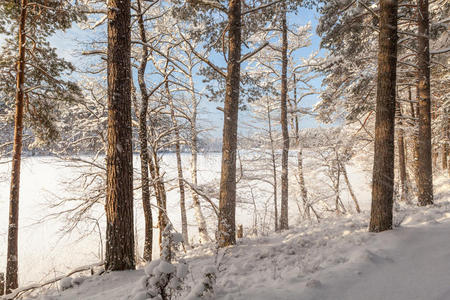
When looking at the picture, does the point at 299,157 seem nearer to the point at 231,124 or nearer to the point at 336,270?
the point at 231,124

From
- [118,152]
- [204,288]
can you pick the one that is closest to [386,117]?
[204,288]

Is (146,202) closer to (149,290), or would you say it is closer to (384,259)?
(149,290)

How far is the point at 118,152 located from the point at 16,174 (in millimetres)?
4654

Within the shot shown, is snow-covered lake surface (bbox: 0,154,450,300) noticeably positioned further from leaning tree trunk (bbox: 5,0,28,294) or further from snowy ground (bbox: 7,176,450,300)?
leaning tree trunk (bbox: 5,0,28,294)

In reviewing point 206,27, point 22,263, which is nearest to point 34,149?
point 206,27

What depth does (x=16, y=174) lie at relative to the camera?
6.32 metres

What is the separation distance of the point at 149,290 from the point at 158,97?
810 cm

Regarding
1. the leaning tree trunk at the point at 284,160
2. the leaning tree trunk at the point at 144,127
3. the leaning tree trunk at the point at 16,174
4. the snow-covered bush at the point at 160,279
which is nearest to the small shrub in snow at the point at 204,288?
the snow-covered bush at the point at 160,279

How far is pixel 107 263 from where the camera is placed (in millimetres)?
3910

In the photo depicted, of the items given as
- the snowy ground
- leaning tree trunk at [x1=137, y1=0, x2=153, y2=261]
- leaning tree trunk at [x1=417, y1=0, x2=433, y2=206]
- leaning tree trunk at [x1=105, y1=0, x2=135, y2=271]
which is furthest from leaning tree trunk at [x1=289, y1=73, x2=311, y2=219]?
leaning tree trunk at [x1=105, y1=0, x2=135, y2=271]

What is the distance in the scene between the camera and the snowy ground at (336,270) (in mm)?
2514

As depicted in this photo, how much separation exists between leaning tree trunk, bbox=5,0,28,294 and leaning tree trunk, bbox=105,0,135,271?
4312mm

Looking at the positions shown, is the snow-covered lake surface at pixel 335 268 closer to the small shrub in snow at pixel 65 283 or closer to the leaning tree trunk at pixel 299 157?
the small shrub in snow at pixel 65 283

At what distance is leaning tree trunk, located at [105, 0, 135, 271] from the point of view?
12.8 ft
